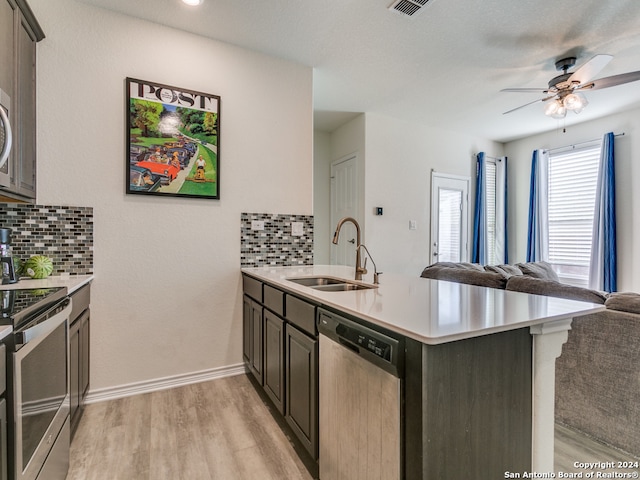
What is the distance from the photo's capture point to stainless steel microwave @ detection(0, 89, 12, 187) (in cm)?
148

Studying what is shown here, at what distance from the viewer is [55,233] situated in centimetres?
215

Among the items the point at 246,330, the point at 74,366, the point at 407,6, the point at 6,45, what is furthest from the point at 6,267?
the point at 407,6

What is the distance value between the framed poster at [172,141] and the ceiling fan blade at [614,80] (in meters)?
3.29

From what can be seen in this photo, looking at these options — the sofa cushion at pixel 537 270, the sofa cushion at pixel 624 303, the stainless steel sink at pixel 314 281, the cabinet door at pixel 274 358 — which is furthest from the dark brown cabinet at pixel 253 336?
the sofa cushion at pixel 537 270

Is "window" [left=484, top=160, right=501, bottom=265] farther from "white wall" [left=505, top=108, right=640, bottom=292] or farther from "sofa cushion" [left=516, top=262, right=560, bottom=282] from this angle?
"sofa cushion" [left=516, top=262, right=560, bottom=282]

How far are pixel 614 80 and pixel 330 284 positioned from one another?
2995 millimetres

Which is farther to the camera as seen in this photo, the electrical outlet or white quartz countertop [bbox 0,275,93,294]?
the electrical outlet

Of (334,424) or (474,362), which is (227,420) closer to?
(334,424)

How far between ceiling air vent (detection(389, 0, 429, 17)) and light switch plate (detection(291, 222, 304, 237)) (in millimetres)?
1821

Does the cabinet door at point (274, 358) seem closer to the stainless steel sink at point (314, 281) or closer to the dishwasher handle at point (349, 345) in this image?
the stainless steel sink at point (314, 281)

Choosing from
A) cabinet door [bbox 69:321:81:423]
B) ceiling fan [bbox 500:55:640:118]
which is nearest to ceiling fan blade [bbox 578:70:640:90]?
ceiling fan [bbox 500:55:640:118]

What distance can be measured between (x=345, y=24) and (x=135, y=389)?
10.4ft

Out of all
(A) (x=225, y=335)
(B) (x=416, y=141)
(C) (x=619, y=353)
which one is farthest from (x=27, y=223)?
(B) (x=416, y=141)

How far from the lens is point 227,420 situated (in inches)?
79.5
